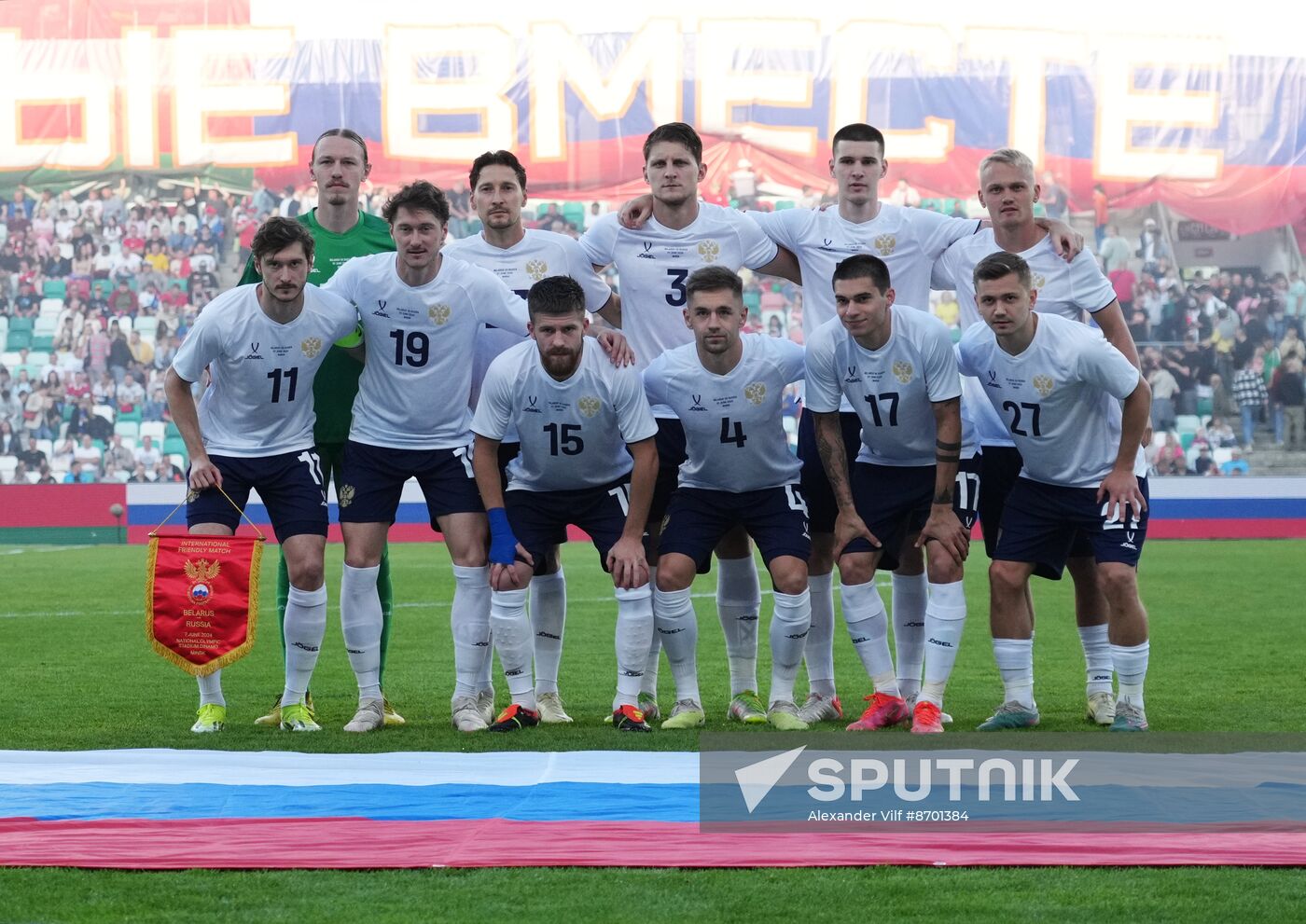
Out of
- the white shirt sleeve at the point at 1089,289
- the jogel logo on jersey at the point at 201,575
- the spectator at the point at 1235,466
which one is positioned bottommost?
the spectator at the point at 1235,466

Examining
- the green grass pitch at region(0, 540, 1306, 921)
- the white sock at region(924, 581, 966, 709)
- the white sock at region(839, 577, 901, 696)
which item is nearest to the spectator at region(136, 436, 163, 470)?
the green grass pitch at region(0, 540, 1306, 921)

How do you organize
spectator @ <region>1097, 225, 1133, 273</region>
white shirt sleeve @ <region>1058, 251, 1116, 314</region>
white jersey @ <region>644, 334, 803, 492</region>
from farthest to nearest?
spectator @ <region>1097, 225, 1133, 273</region>, white shirt sleeve @ <region>1058, 251, 1116, 314</region>, white jersey @ <region>644, 334, 803, 492</region>

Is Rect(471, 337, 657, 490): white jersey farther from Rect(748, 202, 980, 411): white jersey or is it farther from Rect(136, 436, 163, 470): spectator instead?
Rect(136, 436, 163, 470): spectator

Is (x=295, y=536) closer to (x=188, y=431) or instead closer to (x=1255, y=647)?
(x=188, y=431)

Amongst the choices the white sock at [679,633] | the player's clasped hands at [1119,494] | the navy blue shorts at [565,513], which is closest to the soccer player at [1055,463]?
the player's clasped hands at [1119,494]

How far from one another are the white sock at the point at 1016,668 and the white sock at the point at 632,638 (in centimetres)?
136

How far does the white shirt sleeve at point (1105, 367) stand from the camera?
587 centimetres

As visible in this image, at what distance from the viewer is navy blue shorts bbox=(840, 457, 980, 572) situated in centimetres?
623

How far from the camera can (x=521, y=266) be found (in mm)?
6660

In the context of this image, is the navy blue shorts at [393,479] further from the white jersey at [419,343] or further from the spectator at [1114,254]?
the spectator at [1114,254]

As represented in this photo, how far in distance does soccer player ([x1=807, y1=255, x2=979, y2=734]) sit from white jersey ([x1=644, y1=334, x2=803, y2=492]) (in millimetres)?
151

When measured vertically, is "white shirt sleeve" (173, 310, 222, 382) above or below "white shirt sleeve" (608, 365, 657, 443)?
above

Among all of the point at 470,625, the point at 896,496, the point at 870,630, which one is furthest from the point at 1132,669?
the point at 470,625

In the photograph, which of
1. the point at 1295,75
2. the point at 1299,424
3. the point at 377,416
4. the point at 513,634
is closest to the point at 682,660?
the point at 513,634
